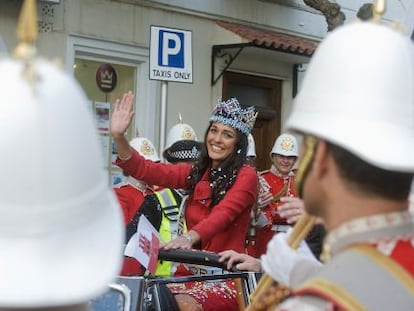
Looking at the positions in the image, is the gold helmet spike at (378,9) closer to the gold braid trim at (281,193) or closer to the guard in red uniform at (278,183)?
the guard in red uniform at (278,183)

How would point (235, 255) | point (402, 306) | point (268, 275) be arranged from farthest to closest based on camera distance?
point (235, 255)
point (268, 275)
point (402, 306)

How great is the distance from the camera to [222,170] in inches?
206

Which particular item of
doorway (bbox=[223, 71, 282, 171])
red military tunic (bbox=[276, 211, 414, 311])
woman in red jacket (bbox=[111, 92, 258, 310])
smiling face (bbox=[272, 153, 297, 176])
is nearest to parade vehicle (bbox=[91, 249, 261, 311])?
woman in red jacket (bbox=[111, 92, 258, 310])

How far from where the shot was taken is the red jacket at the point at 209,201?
4.85 meters

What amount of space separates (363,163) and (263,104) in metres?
11.3

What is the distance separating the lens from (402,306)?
6.93 ft

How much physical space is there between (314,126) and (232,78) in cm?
1047

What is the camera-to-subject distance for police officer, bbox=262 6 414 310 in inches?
82.0

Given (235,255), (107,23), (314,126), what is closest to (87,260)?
(314,126)

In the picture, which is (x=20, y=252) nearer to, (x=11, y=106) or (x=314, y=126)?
(x=11, y=106)

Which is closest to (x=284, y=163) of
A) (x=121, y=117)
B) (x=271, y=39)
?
(x=271, y=39)

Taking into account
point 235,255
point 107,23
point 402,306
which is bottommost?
point 235,255

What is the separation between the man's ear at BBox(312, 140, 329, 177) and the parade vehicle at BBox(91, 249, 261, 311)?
1.85m

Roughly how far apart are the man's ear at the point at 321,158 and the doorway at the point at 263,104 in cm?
1056
